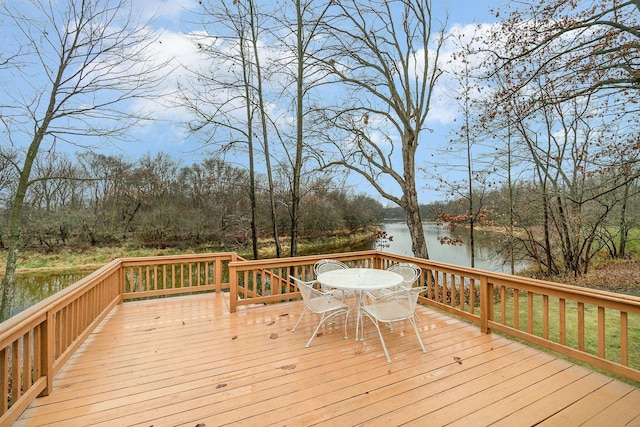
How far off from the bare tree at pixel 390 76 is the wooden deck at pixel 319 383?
4568mm

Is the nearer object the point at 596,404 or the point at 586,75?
the point at 596,404

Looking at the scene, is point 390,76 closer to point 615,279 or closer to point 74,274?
point 615,279

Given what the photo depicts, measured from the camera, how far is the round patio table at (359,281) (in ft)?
10.6

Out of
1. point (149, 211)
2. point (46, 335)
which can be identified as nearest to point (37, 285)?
point (149, 211)

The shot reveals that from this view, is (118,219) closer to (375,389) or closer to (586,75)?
(375,389)

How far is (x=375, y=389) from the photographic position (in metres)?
2.35

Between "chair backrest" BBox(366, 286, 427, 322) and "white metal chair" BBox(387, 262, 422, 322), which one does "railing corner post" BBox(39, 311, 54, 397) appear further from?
"white metal chair" BBox(387, 262, 422, 322)

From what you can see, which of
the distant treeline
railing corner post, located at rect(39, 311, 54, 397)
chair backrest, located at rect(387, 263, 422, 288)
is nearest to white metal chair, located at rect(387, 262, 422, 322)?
chair backrest, located at rect(387, 263, 422, 288)

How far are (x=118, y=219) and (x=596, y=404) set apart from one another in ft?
66.0

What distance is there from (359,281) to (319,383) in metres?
1.29

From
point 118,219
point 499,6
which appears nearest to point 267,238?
point 118,219

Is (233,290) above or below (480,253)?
above

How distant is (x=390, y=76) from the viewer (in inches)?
298

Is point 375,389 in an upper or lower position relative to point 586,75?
lower
